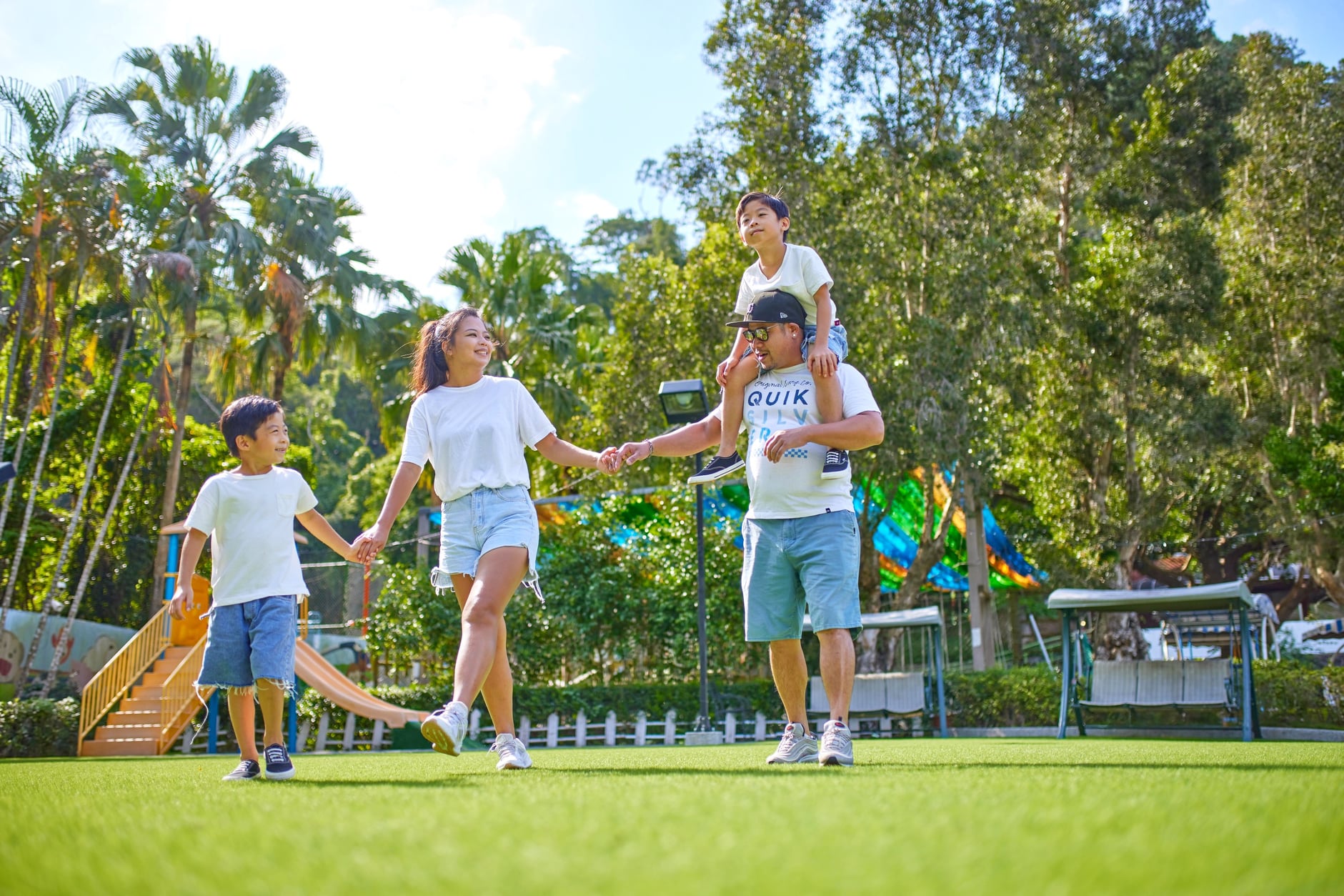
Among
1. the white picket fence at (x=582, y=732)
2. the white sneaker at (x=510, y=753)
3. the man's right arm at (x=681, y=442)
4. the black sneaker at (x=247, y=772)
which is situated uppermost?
the man's right arm at (x=681, y=442)

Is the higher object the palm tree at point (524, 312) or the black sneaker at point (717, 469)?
the palm tree at point (524, 312)

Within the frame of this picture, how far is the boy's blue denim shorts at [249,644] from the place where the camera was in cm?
488

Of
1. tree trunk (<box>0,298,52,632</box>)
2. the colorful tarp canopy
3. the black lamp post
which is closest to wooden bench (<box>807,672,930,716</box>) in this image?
the black lamp post

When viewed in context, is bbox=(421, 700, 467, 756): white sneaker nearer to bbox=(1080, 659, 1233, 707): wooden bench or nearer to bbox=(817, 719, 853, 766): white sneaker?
bbox=(817, 719, 853, 766): white sneaker

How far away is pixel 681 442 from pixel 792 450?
24.1 inches

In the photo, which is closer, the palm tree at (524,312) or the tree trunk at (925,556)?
the tree trunk at (925,556)

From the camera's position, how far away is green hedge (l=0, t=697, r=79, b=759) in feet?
48.3

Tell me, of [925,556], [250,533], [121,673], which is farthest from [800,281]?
[925,556]

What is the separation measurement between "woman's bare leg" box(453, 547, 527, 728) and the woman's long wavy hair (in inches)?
36.4

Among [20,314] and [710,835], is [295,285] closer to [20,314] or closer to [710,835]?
[20,314]

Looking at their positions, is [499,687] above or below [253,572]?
below

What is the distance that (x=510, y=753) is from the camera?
465cm

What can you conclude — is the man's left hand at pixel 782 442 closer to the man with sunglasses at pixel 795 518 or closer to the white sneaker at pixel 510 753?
the man with sunglasses at pixel 795 518

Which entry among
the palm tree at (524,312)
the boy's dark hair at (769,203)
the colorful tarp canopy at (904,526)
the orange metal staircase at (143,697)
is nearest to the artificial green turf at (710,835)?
the boy's dark hair at (769,203)
